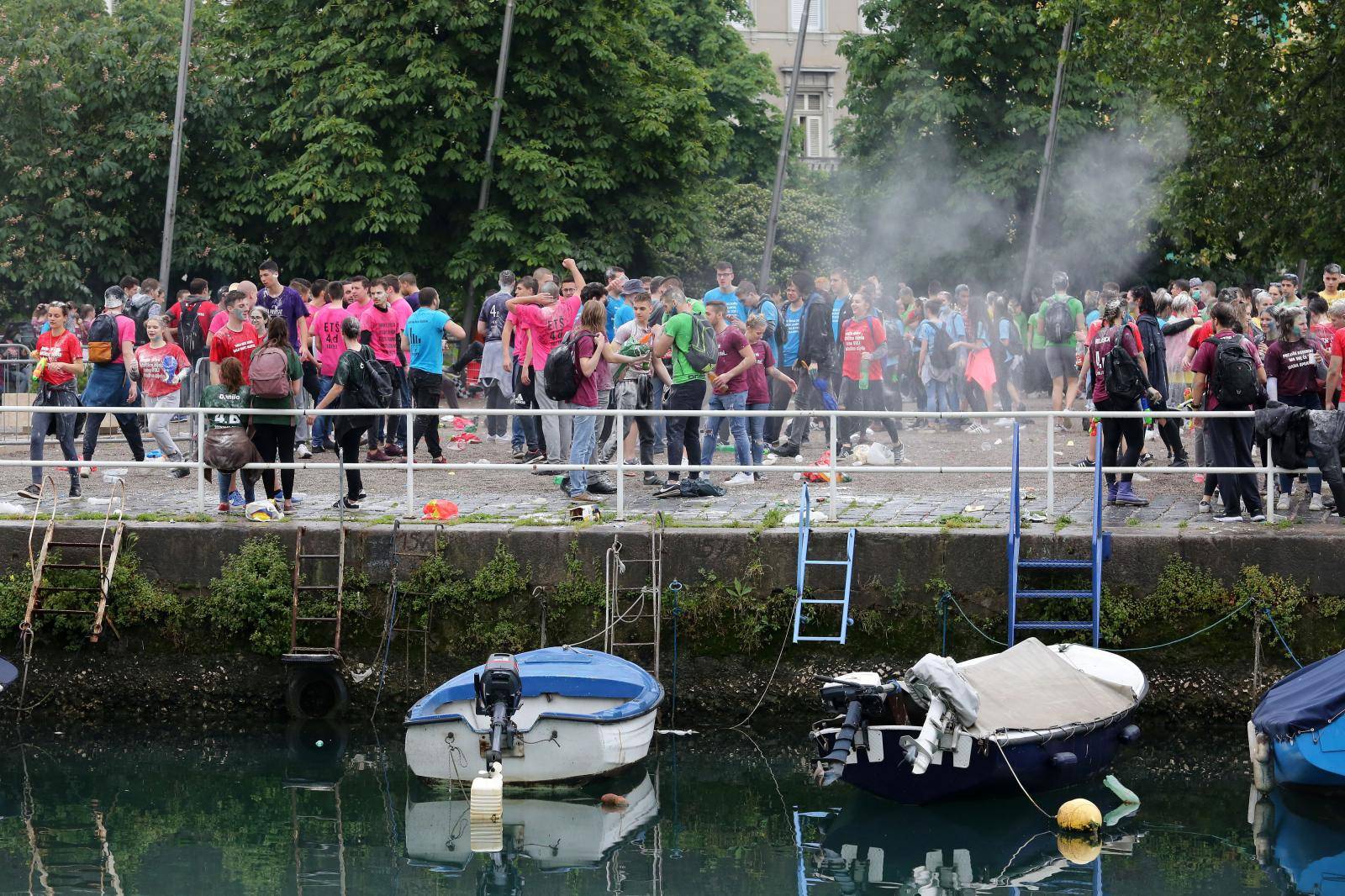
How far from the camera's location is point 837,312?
17750mm

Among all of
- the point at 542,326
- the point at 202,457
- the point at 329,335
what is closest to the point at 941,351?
the point at 542,326

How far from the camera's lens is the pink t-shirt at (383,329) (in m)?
16.9

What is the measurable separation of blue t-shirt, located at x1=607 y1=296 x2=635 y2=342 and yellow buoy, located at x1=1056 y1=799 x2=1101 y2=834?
7320 mm

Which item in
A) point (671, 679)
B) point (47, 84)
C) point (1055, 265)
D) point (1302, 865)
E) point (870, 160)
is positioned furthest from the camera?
point (870, 160)

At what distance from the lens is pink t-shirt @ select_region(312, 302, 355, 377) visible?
1719 centimetres

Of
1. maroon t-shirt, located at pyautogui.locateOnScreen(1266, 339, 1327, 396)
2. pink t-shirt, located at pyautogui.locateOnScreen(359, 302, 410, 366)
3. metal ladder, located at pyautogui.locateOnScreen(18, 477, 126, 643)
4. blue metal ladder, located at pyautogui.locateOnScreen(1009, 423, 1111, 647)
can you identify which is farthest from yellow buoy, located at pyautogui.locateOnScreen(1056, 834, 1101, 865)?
pink t-shirt, located at pyautogui.locateOnScreen(359, 302, 410, 366)

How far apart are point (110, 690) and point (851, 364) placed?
26.5 feet

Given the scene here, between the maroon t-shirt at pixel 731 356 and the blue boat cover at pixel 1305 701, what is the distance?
18.2ft

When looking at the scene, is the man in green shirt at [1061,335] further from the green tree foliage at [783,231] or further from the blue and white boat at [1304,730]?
the green tree foliage at [783,231]

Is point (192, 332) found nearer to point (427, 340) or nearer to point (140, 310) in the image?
point (140, 310)

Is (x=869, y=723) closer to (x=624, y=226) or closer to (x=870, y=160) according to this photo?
(x=624, y=226)

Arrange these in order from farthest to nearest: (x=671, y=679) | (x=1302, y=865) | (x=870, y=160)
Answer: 1. (x=870, y=160)
2. (x=671, y=679)
3. (x=1302, y=865)

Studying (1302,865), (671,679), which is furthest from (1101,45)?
(1302,865)

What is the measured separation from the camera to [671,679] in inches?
513
